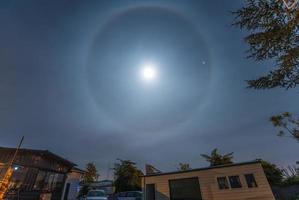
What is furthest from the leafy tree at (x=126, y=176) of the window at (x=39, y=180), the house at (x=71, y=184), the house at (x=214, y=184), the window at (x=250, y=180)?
the window at (x=250, y=180)

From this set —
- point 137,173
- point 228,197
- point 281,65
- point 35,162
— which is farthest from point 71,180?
point 281,65

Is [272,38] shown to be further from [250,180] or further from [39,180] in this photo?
[39,180]

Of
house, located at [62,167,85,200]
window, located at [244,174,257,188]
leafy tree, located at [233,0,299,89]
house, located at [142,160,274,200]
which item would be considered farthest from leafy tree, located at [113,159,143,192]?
leafy tree, located at [233,0,299,89]

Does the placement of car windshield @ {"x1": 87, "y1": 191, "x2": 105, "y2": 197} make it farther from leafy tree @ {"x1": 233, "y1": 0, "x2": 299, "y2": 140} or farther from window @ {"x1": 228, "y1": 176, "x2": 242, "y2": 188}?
leafy tree @ {"x1": 233, "y1": 0, "x2": 299, "y2": 140}

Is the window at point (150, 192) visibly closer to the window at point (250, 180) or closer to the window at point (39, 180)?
the window at point (250, 180)

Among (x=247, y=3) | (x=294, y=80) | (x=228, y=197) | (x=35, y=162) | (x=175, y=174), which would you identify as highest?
(x=247, y=3)

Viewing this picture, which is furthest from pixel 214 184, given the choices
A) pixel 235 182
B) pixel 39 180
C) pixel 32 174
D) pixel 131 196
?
pixel 32 174

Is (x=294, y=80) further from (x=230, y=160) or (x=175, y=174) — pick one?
(x=230, y=160)
